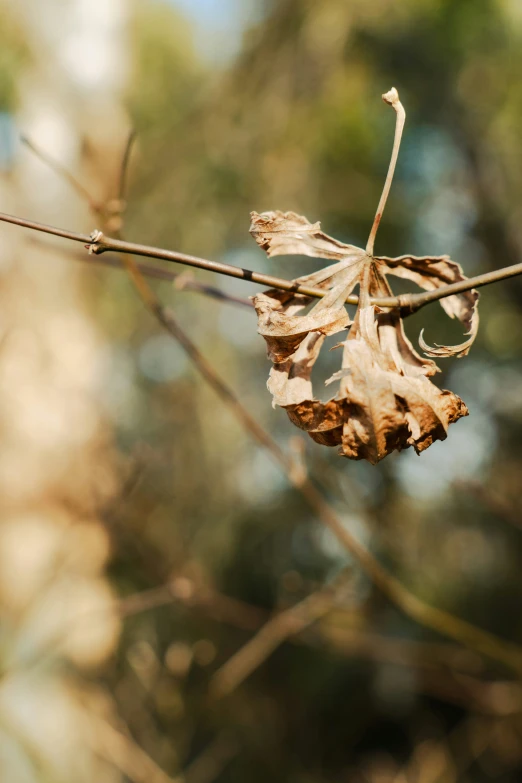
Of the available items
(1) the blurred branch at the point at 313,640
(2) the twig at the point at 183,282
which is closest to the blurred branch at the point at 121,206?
(2) the twig at the point at 183,282

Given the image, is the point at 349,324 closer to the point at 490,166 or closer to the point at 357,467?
the point at 357,467

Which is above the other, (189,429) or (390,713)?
(189,429)

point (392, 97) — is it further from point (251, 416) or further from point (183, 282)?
point (251, 416)

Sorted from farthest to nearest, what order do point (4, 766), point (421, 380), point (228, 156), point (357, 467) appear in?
1. point (228, 156)
2. point (357, 467)
3. point (4, 766)
4. point (421, 380)

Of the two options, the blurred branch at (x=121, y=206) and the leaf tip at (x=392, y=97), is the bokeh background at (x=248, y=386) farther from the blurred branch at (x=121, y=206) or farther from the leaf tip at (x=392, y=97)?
the leaf tip at (x=392, y=97)

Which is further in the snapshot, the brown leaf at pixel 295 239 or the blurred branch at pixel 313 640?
the blurred branch at pixel 313 640

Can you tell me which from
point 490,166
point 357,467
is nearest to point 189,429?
point 357,467

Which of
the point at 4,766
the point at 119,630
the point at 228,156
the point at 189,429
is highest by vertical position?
the point at 228,156
